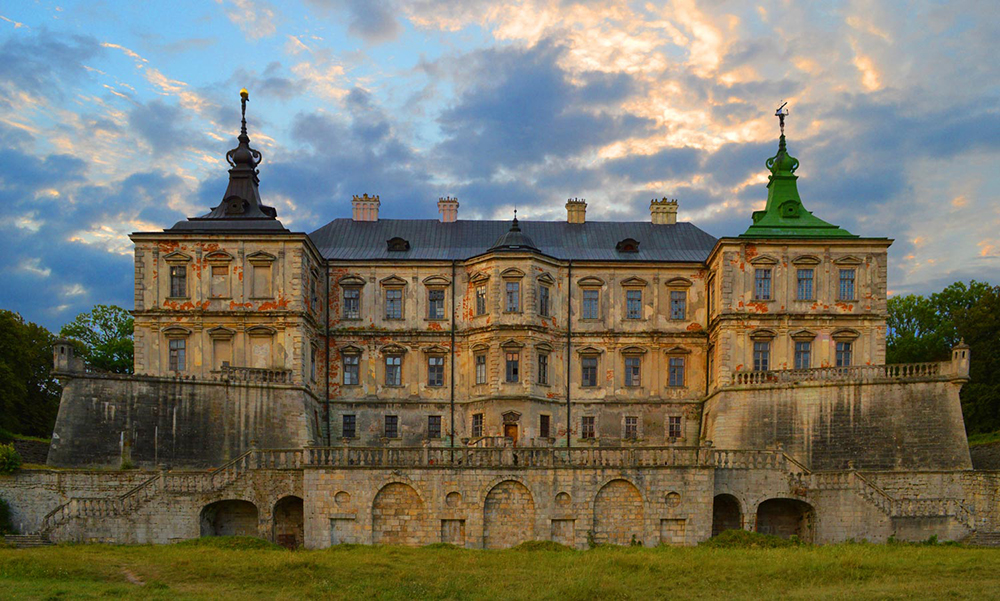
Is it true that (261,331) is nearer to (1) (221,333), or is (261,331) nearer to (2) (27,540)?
(1) (221,333)

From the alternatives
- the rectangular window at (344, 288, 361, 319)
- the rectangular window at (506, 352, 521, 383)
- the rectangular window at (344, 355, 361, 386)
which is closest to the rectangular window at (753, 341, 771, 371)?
the rectangular window at (506, 352, 521, 383)

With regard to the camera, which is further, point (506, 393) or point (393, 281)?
point (393, 281)

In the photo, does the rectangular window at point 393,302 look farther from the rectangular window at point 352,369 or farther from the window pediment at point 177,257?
the window pediment at point 177,257

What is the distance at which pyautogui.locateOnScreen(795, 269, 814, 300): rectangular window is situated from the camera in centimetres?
4941

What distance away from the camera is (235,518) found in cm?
4006

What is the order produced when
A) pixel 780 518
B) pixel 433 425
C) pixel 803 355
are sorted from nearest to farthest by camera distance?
pixel 780 518, pixel 803 355, pixel 433 425

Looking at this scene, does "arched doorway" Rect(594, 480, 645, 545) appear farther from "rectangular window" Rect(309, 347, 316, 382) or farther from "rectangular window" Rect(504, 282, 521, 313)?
"rectangular window" Rect(309, 347, 316, 382)

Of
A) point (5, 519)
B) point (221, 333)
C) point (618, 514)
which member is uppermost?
point (221, 333)

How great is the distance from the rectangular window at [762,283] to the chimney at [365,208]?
20877 millimetres

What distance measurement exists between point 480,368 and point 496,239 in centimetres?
792

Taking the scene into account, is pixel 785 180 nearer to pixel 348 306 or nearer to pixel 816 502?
pixel 816 502

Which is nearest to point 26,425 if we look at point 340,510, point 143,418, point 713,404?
point 143,418

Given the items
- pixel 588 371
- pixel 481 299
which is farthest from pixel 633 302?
pixel 481 299

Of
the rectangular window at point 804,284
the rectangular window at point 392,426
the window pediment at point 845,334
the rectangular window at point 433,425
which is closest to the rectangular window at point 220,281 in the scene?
the rectangular window at point 392,426
